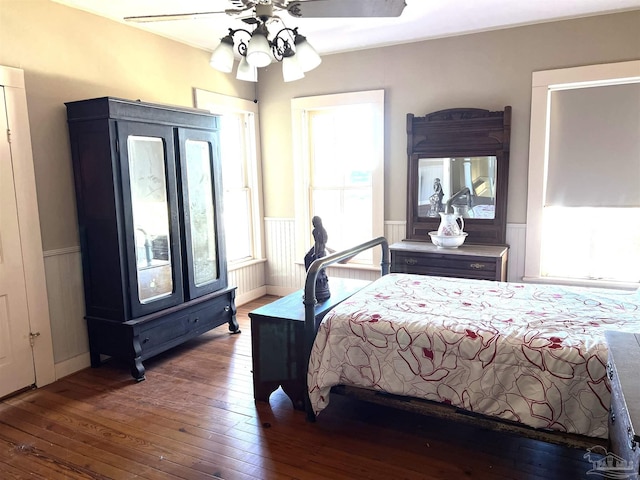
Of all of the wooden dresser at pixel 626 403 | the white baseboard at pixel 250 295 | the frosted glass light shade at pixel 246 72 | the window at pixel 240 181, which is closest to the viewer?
the wooden dresser at pixel 626 403

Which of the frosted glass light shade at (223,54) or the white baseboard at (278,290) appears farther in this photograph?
the white baseboard at (278,290)

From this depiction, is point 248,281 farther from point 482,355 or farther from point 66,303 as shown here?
point 482,355

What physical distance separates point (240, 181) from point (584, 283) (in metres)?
3.43

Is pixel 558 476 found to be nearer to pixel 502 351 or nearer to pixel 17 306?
pixel 502 351

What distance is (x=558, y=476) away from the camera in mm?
2051

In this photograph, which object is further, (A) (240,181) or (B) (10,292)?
(A) (240,181)

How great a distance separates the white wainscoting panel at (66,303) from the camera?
10.2 feet

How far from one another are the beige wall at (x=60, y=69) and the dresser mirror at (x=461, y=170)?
2423 millimetres

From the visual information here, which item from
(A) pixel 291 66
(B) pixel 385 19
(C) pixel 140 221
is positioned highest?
(B) pixel 385 19

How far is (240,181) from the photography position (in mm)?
4926

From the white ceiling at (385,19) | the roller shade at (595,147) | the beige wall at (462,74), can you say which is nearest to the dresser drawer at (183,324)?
the beige wall at (462,74)

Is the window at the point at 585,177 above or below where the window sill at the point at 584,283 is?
above

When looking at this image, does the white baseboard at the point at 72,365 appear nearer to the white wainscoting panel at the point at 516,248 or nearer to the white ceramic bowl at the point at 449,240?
the white ceramic bowl at the point at 449,240

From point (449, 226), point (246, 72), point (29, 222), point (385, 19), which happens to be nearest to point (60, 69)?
point (29, 222)
